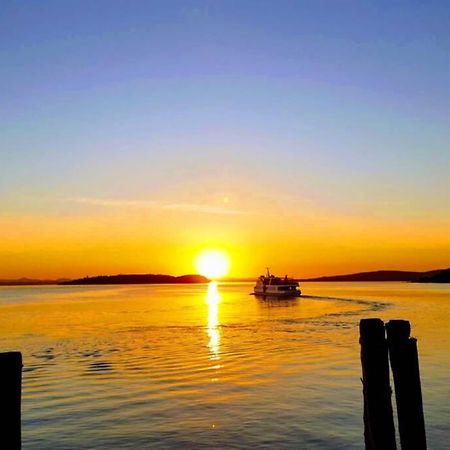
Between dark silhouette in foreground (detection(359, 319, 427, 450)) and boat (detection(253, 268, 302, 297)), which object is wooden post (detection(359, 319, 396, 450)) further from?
boat (detection(253, 268, 302, 297))

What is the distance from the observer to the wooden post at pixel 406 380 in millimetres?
8438

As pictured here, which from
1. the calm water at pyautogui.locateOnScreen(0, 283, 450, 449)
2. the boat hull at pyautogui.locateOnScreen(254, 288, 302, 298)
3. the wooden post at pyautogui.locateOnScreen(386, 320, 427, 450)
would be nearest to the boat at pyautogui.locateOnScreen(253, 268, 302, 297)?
the boat hull at pyautogui.locateOnScreen(254, 288, 302, 298)

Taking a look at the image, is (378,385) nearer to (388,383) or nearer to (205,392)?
(388,383)

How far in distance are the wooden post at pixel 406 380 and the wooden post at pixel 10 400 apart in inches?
211

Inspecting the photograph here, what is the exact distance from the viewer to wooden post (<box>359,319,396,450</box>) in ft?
27.5

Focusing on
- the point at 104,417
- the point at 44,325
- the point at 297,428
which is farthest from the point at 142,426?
the point at 44,325

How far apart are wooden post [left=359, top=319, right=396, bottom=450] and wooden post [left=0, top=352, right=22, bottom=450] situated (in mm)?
4961

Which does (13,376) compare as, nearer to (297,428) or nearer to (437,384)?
(297,428)

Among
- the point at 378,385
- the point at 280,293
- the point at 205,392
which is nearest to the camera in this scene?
the point at 378,385

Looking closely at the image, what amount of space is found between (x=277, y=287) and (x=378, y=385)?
11869cm

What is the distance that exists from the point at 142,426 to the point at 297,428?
4.50 metres

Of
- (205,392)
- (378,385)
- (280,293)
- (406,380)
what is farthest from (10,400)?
(280,293)

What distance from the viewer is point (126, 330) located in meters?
49.0

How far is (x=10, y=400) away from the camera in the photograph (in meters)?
6.59
